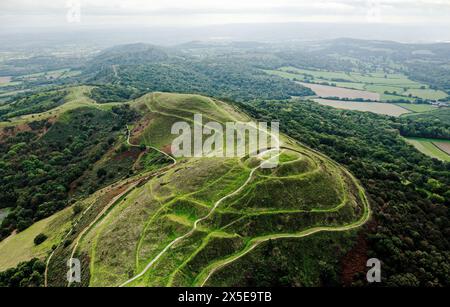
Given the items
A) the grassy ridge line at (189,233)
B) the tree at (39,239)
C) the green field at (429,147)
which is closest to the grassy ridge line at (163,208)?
the grassy ridge line at (189,233)

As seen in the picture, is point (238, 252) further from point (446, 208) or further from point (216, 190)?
point (446, 208)

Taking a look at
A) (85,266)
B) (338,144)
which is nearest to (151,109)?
(338,144)

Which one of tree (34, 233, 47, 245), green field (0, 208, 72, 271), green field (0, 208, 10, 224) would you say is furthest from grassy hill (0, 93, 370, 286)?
green field (0, 208, 10, 224)

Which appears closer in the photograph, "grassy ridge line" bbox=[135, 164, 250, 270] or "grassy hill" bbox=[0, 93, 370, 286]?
"grassy hill" bbox=[0, 93, 370, 286]

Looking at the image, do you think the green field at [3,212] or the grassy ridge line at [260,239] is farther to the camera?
the green field at [3,212]

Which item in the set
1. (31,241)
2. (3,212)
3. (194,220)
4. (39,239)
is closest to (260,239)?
(194,220)

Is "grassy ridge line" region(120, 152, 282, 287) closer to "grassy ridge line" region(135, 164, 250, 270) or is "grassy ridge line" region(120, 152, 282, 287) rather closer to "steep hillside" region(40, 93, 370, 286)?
"steep hillside" region(40, 93, 370, 286)

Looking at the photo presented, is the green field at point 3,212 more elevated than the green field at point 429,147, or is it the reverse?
the green field at point 429,147

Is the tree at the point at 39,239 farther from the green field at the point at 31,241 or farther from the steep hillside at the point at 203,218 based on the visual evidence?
the steep hillside at the point at 203,218
